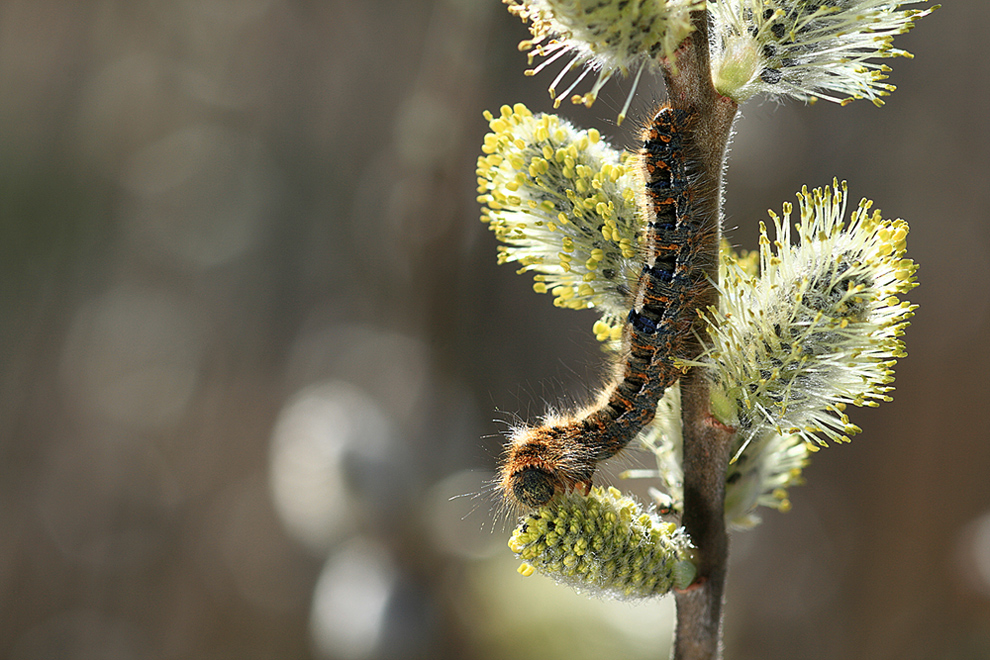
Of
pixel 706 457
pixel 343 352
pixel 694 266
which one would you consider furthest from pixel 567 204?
pixel 343 352

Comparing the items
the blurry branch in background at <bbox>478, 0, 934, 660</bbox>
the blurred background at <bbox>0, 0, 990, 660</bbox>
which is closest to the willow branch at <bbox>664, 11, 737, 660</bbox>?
the blurry branch in background at <bbox>478, 0, 934, 660</bbox>

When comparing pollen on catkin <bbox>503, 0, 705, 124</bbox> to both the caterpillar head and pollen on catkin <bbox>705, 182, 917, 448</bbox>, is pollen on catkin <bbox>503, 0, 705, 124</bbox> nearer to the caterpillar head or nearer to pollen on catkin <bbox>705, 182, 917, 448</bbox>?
pollen on catkin <bbox>705, 182, 917, 448</bbox>

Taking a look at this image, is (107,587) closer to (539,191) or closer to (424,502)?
(424,502)

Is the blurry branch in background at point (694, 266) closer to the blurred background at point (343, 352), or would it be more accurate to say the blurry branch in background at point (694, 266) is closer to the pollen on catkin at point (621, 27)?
the pollen on catkin at point (621, 27)

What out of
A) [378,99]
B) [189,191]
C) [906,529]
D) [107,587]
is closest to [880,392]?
[906,529]

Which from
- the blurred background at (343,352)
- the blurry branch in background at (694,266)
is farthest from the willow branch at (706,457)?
the blurred background at (343,352)

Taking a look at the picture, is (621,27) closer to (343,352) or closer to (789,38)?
(789,38)
